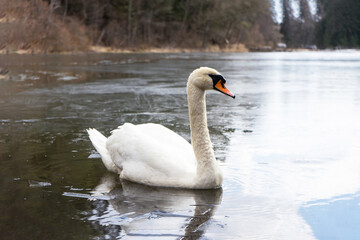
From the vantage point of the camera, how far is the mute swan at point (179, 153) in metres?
4.87

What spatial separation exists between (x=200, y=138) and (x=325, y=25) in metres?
113

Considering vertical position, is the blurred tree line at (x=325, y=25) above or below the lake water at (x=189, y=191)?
above

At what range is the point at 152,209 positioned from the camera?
4.39 meters

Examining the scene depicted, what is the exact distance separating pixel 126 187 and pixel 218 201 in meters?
0.99

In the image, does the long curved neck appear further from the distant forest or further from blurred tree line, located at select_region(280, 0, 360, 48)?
blurred tree line, located at select_region(280, 0, 360, 48)

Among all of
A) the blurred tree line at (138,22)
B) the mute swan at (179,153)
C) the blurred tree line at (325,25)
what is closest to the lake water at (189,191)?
the mute swan at (179,153)

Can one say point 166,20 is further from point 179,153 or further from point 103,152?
point 179,153

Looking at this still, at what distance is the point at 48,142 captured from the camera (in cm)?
697

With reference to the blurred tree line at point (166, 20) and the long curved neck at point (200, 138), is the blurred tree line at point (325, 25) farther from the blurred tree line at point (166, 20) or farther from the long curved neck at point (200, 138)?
the long curved neck at point (200, 138)

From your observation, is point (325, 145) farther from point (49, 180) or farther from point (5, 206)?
point (5, 206)

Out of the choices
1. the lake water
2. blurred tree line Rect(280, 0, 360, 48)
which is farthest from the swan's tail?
blurred tree line Rect(280, 0, 360, 48)

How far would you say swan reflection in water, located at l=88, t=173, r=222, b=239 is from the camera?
3.85m

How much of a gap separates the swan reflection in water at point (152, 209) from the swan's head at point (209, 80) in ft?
3.15

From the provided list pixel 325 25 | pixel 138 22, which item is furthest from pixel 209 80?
pixel 325 25
